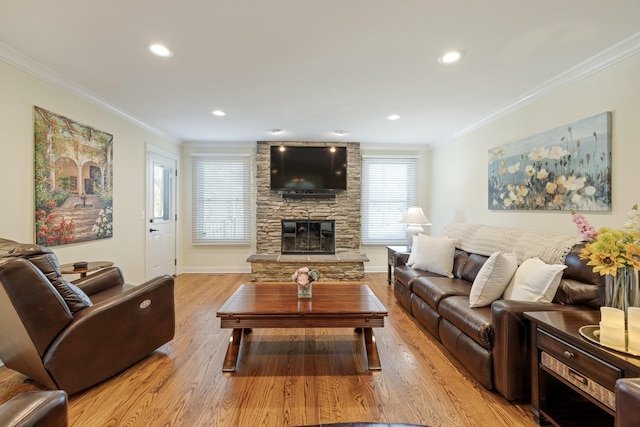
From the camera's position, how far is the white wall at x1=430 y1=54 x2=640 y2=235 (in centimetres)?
216

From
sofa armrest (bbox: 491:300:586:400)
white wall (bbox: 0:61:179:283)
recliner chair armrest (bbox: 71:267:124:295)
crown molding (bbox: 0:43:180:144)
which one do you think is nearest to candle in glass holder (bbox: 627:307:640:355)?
sofa armrest (bbox: 491:300:586:400)

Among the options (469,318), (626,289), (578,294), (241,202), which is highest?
(241,202)

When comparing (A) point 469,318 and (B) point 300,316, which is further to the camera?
(B) point 300,316

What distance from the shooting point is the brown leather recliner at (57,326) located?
1.69m

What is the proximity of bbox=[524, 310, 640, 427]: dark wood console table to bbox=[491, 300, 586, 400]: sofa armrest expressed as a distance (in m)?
0.08

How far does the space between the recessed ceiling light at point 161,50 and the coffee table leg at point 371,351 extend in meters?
2.73

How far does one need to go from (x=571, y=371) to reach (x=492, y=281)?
87 centimetres

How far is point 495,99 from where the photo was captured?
128 inches

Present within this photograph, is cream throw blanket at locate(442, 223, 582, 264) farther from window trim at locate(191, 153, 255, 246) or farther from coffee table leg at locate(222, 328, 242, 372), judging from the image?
window trim at locate(191, 153, 255, 246)

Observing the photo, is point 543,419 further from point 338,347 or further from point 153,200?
point 153,200

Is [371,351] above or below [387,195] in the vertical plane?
below

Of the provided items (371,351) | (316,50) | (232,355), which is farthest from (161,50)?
(371,351)

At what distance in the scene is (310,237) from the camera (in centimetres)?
547

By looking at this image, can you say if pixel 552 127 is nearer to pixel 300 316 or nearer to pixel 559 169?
pixel 559 169
